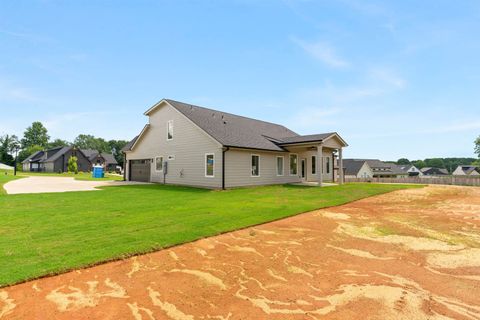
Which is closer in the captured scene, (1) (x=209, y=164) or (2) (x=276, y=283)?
(2) (x=276, y=283)

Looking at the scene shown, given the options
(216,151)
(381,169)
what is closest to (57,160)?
(216,151)

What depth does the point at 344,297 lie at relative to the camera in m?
3.04

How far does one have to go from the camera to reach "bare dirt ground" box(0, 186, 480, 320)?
2.71m

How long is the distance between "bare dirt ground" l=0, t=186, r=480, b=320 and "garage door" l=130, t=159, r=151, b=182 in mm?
17644

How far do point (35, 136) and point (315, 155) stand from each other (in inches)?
4140

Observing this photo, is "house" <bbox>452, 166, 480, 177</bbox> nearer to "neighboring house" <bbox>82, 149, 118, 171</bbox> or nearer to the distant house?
"neighboring house" <bbox>82, 149, 118, 171</bbox>

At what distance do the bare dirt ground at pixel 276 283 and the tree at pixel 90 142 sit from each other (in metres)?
112

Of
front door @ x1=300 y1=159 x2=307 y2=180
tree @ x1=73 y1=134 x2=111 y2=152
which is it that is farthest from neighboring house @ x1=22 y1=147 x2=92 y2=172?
front door @ x1=300 y1=159 x2=307 y2=180

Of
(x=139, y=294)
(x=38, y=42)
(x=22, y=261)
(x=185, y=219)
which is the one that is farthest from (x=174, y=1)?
(x=139, y=294)

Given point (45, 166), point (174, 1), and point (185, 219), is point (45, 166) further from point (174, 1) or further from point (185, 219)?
point (185, 219)

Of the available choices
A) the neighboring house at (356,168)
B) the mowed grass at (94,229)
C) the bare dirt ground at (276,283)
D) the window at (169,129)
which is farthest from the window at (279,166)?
the neighboring house at (356,168)

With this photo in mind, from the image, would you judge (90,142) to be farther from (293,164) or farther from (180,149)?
(293,164)

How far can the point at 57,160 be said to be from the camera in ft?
164

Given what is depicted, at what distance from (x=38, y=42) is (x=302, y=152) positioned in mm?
18938
